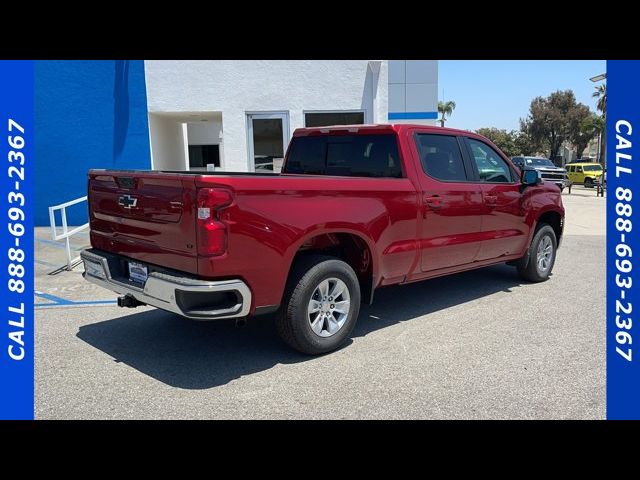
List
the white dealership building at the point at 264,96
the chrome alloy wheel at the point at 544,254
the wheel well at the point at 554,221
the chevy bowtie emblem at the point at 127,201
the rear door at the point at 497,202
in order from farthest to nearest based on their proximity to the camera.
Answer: the white dealership building at the point at 264,96 → the wheel well at the point at 554,221 → the chrome alloy wheel at the point at 544,254 → the rear door at the point at 497,202 → the chevy bowtie emblem at the point at 127,201

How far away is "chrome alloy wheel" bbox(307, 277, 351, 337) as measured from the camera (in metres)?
4.34

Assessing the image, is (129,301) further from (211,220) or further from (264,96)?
(264,96)

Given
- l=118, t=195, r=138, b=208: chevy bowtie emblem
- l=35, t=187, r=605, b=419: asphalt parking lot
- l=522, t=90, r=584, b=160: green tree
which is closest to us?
l=35, t=187, r=605, b=419: asphalt parking lot

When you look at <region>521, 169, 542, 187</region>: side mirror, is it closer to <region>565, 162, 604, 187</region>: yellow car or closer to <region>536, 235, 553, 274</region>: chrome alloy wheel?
<region>536, 235, 553, 274</region>: chrome alloy wheel

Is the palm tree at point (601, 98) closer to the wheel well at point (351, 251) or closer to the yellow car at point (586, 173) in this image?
the yellow car at point (586, 173)

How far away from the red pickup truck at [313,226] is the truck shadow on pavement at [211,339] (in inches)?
18.3

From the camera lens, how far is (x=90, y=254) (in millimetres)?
4598

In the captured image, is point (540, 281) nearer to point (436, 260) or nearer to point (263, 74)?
point (436, 260)

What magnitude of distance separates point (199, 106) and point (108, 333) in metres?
8.26

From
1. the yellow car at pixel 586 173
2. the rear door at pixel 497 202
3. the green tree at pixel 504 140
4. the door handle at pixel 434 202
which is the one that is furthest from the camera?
the green tree at pixel 504 140

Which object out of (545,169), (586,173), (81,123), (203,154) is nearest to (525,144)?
(586,173)

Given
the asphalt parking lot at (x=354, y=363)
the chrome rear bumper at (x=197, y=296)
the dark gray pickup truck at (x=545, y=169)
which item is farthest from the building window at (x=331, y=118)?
the dark gray pickup truck at (x=545, y=169)

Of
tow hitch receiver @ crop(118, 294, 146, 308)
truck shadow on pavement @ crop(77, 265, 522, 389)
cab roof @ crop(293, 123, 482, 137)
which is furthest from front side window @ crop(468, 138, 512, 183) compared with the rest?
tow hitch receiver @ crop(118, 294, 146, 308)

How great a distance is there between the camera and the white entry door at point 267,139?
40.3 feet
